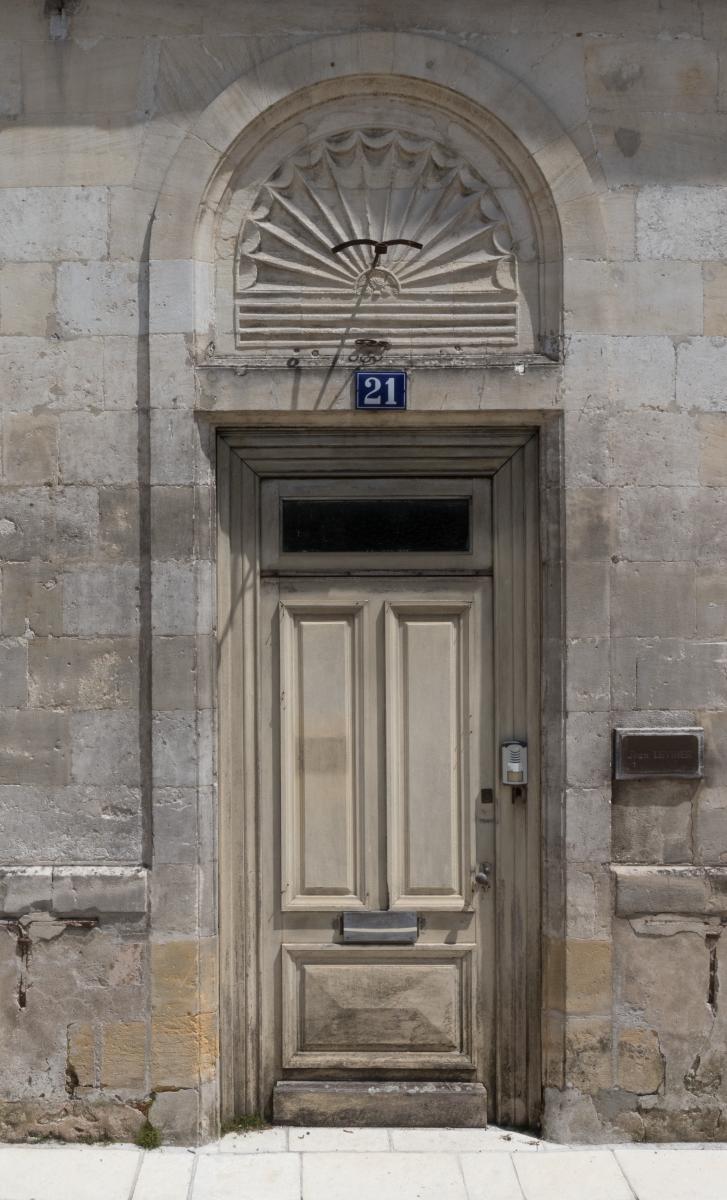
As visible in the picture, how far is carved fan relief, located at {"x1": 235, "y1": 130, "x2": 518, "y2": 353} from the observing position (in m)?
4.44

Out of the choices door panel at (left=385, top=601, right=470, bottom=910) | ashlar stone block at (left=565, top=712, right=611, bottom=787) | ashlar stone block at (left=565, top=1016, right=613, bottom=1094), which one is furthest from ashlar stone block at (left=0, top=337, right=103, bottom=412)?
ashlar stone block at (left=565, top=1016, right=613, bottom=1094)

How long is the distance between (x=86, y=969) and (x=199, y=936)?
510 millimetres

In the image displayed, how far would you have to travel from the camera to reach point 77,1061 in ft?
14.5

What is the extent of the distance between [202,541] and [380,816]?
1.48m

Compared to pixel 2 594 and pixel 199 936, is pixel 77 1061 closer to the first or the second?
pixel 199 936

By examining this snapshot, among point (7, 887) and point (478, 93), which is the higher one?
point (478, 93)

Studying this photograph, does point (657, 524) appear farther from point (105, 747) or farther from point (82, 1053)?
point (82, 1053)

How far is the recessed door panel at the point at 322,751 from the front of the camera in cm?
458

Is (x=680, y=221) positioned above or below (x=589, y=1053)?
above

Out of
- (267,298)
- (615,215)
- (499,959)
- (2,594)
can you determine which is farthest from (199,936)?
(615,215)

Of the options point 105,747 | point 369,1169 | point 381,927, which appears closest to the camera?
point 369,1169

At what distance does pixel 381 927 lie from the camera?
15.0 ft

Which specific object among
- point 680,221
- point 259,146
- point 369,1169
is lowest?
point 369,1169

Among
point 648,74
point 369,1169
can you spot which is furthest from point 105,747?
point 648,74
